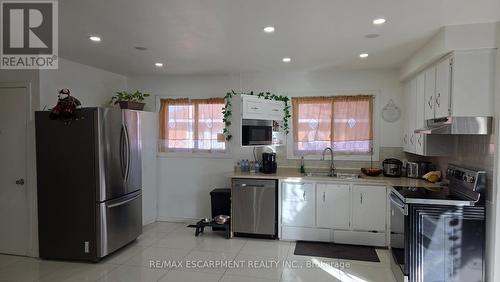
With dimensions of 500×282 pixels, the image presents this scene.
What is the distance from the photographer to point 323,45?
350cm

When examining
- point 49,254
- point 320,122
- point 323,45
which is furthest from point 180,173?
point 323,45

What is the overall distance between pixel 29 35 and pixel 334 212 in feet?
13.6

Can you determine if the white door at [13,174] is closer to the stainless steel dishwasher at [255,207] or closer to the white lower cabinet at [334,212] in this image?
the stainless steel dishwasher at [255,207]

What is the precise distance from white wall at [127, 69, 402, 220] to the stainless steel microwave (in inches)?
27.6

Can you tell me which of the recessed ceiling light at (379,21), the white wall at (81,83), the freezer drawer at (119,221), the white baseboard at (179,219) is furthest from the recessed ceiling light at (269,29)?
the white baseboard at (179,219)

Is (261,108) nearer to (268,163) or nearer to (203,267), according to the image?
(268,163)

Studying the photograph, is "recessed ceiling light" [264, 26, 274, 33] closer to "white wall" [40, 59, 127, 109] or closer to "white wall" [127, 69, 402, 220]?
"white wall" [127, 69, 402, 220]

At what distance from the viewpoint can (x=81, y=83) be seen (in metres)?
4.49

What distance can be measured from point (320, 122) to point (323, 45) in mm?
1637

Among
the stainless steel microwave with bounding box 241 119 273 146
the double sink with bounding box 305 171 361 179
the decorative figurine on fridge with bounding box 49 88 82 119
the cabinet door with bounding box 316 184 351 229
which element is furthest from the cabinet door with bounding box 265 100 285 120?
the decorative figurine on fridge with bounding box 49 88 82 119

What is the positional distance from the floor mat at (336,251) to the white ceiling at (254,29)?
2578 mm

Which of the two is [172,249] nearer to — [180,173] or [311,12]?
[180,173]

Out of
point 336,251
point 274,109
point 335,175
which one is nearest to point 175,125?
point 274,109

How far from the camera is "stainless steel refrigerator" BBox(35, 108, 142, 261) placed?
3572 millimetres
